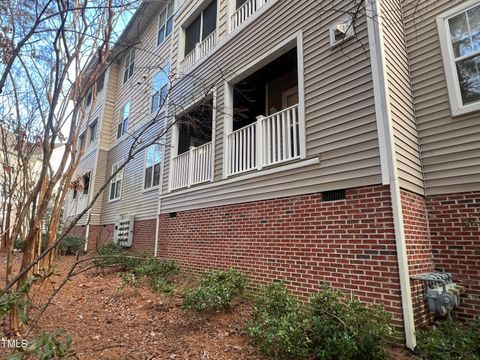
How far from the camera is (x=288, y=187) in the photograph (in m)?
5.44

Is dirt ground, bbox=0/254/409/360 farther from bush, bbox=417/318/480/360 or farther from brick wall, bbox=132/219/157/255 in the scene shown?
brick wall, bbox=132/219/157/255

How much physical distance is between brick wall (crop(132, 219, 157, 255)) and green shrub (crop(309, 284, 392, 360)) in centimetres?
717

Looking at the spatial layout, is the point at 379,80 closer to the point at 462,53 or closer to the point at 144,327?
the point at 462,53

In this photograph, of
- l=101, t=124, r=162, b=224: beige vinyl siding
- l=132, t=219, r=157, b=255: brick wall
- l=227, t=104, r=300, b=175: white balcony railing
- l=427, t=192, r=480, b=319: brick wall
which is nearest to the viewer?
l=427, t=192, r=480, b=319: brick wall

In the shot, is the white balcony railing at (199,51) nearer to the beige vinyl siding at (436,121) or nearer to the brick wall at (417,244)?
the beige vinyl siding at (436,121)

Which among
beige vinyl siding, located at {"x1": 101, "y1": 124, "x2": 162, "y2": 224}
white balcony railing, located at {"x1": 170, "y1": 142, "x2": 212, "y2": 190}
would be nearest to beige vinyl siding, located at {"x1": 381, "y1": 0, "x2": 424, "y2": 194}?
white balcony railing, located at {"x1": 170, "y1": 142, "x2": 212, "y2": 190}

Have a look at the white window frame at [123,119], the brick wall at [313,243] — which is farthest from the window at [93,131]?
the brick wall at [313,243]

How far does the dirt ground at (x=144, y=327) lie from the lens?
3.66 metres

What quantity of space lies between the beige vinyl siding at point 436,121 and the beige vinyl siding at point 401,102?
0.51 feet

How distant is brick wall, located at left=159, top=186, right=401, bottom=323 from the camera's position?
402cm

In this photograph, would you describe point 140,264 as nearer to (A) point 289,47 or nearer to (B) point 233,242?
(B) point 233,242

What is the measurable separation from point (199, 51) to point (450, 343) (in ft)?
29.9

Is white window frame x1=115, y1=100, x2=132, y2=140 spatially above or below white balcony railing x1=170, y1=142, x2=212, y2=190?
above

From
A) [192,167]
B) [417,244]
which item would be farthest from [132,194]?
[417,244]
